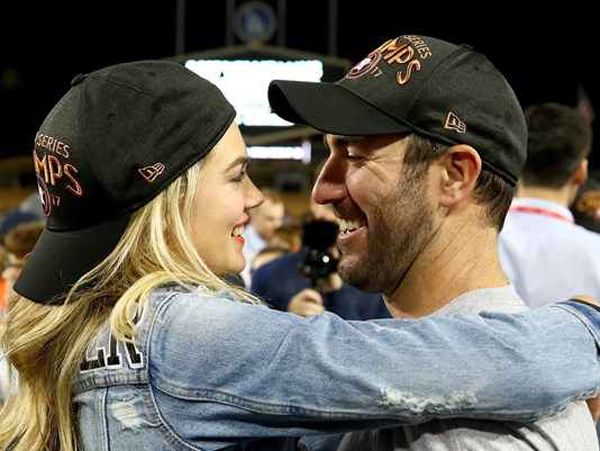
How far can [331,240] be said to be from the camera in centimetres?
433

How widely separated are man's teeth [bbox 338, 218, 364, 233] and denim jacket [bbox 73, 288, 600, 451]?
0.20 meters

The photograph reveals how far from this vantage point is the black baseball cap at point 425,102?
4.73ft

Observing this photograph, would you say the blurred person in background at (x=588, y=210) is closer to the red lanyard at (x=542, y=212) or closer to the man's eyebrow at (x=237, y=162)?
the red lanyard at (x=542, y=212)

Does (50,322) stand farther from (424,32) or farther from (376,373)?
(424,32)

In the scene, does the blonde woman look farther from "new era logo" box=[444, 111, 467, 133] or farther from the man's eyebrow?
"new era logo" box=[444, 111, 467, 133]

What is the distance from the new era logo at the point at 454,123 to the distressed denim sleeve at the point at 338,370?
26 cm

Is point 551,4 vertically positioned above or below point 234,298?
below

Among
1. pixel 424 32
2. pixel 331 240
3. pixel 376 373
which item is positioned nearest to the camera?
pixel 376 373

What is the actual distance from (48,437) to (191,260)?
0.29m

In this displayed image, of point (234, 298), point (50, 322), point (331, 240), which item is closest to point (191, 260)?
point (234, 298)

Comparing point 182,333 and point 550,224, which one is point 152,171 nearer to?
point 182,333

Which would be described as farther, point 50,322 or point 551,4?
point 551,4

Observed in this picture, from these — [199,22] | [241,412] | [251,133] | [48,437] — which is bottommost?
[199,22]

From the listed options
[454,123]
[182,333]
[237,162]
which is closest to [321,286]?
[237,162]
